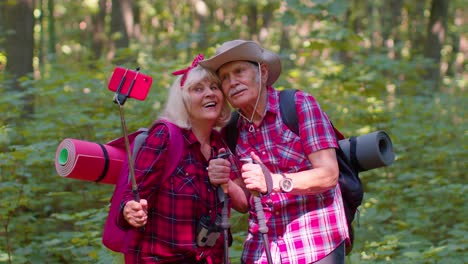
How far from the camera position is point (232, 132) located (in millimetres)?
3695

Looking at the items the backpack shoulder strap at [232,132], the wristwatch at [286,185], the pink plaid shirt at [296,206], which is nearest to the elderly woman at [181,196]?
the backpack shoulder strap at [232,132]

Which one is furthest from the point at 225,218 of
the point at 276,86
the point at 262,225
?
the point at 276,86

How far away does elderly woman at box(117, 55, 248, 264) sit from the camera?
3.33 metres

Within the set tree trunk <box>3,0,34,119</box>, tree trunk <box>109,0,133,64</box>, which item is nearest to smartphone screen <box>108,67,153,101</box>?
tree trunk <box>3,0,34,119</box>

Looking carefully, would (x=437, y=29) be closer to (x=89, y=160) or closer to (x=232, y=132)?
(x=232, y=132)

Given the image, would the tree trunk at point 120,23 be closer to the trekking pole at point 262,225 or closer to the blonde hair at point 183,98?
the blonde hair at point 183,98

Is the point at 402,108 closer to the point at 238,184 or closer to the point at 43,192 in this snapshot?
the point at 43,192

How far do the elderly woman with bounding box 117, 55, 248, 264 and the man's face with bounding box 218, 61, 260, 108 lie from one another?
0.23 ft

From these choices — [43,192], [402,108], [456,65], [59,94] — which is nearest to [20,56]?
[59,94]

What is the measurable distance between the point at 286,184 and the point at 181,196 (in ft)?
1.93

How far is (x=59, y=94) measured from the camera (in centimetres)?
833

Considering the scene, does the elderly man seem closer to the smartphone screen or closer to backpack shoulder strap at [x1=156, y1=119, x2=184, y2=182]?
backpack shoulder strap at [x1=156, y1=119, x2=184, y2=182]

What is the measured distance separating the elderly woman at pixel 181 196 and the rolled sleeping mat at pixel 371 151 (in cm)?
69

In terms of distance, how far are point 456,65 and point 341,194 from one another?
33808mm
